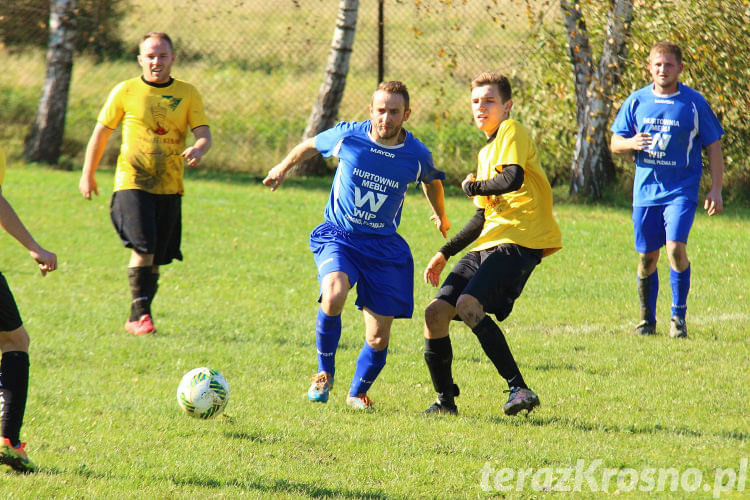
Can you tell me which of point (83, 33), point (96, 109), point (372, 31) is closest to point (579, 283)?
point (372, 31)

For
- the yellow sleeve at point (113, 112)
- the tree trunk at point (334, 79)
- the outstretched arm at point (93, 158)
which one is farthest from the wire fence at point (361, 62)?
the outstretched arm at point (93, 158)

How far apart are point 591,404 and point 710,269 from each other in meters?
4.81

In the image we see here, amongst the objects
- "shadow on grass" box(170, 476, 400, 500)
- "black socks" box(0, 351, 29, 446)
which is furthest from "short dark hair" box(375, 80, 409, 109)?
"black socks" box(0, 351, 29, 446)

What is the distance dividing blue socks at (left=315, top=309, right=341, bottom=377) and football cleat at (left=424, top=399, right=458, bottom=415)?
2.17ft

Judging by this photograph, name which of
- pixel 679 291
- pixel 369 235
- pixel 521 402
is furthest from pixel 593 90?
pixel 521 402

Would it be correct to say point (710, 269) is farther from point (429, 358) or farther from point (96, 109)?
point (96, 109)

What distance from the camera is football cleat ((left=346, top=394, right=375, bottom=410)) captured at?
5.36 meters

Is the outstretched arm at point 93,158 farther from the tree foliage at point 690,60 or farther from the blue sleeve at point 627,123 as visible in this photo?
the tree foliage at point 690,60

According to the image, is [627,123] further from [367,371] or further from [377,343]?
[367,371]

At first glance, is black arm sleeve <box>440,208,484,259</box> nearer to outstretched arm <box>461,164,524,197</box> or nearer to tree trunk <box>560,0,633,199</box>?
outstretched arm <box>461,164,524,197</box>

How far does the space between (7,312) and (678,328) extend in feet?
16.7

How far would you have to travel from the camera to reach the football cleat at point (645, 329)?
7.24 meters

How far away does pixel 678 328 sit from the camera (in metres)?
7.11

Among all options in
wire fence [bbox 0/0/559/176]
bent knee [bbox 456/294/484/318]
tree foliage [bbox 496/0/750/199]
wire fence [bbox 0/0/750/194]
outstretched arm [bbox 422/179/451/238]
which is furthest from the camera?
wire fence [bbox 0/0/559/176]
